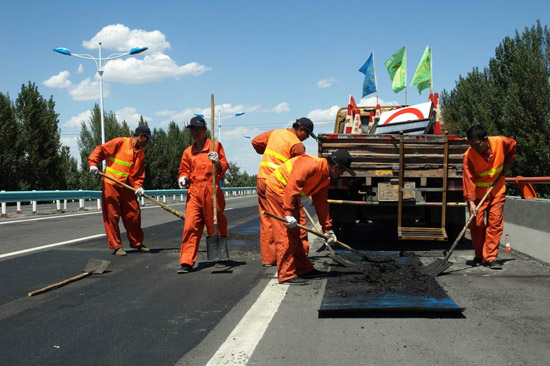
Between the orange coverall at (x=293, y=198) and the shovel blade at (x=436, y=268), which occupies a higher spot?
the orange coverall at (x=293, y=198)

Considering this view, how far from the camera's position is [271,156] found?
7.01 m

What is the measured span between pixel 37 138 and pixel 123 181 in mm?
29974

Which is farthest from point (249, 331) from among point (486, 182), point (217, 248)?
point (486, 182)

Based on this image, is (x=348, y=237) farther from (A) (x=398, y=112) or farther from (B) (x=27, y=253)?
(B) (x=27, y=253)

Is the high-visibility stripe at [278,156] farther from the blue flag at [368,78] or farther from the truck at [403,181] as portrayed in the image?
the blue flag at [368,78]

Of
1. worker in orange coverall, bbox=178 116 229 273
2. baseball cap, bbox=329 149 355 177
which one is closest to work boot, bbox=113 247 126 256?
worker in orange coverall, bbox=178 116 229 273

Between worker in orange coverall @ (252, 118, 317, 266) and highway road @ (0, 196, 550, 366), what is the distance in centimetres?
31

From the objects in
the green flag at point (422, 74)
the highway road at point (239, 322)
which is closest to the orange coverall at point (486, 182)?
the highway road at point (239, 322)

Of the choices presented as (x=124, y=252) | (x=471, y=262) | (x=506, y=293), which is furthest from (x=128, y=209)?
(x=506, y=293)

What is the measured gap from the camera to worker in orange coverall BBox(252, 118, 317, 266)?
22.6 ft

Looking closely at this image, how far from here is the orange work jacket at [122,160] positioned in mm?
8672

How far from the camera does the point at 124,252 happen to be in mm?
8352

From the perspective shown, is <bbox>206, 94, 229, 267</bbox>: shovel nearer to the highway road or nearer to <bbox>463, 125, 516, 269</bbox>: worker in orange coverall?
the highway road

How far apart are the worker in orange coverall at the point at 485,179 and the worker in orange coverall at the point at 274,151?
6.73 ft
